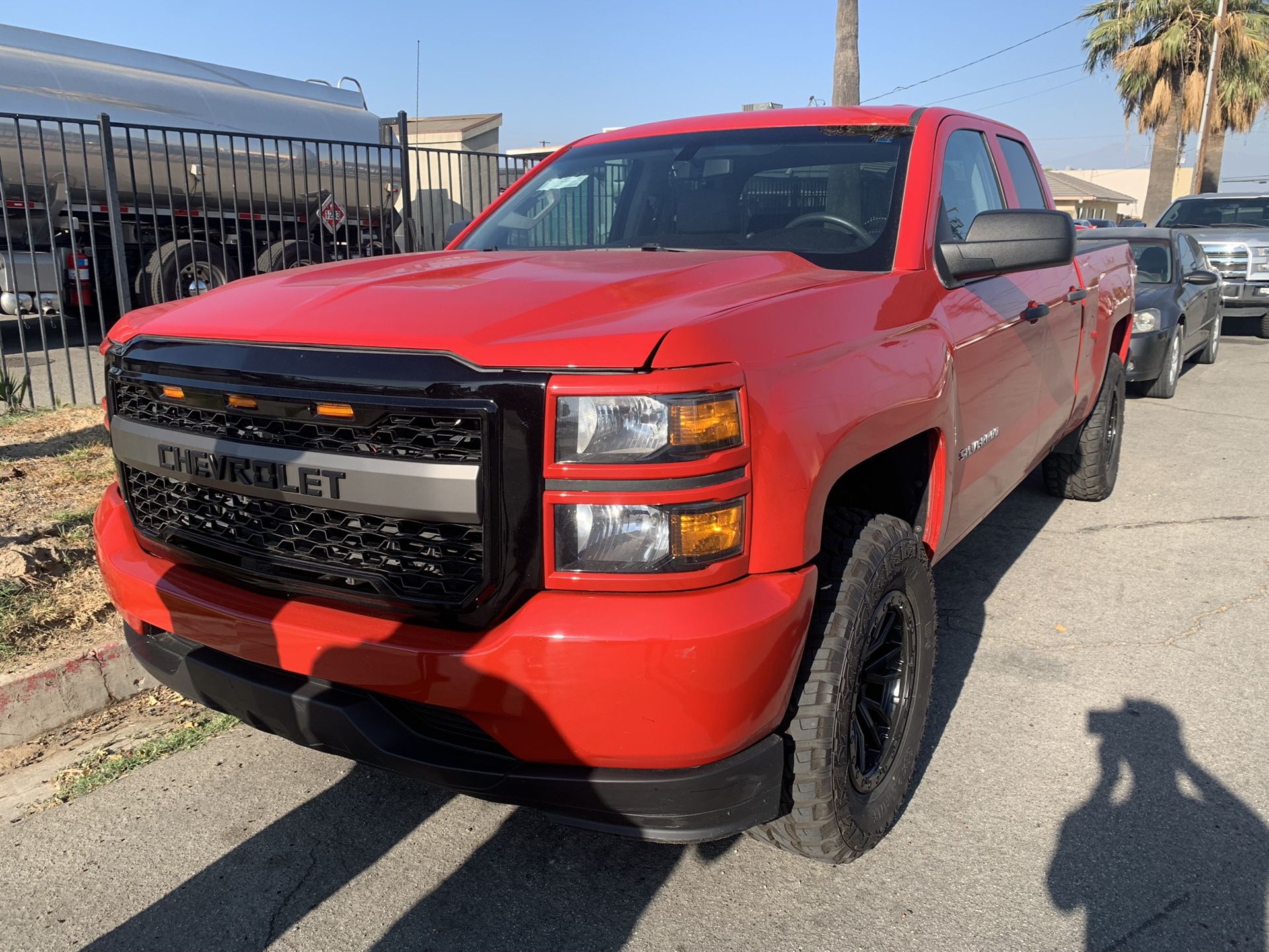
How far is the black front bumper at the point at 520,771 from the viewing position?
1.99 m

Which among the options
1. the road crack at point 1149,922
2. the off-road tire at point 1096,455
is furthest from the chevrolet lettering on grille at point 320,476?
the off-road tire at point 1096,455

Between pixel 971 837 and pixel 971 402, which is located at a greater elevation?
pixel 971 402

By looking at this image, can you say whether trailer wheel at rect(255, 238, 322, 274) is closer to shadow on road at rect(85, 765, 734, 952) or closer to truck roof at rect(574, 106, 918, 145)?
truck roof at rect(574, 106, 918, 145)

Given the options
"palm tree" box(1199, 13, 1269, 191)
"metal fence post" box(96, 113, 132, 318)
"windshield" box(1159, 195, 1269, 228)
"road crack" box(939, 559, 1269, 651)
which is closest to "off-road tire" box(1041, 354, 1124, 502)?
"road crack" box(939, 559, 1269, 651)

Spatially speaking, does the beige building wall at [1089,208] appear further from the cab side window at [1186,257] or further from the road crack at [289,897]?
the road crack at [289,897]

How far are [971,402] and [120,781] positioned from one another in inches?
110

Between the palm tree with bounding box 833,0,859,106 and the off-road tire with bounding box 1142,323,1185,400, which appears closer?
the off-road tire with bounding box 1142,323,1185,400

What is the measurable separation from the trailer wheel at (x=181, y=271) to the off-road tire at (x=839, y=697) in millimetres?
8701

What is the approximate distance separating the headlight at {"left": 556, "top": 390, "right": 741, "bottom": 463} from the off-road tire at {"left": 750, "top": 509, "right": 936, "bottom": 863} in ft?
1.98

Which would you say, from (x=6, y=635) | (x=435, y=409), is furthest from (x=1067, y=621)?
(x=6, y=635)

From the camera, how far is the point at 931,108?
3480 mm

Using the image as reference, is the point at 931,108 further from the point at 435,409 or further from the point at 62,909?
the point at 62,909

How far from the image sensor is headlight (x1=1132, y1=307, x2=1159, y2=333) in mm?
8773

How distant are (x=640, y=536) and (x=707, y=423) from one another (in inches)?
10.0
